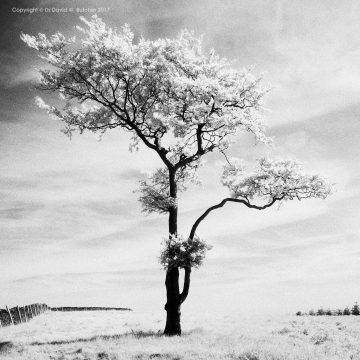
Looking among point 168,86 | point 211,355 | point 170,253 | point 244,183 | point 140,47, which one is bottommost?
point 211,355

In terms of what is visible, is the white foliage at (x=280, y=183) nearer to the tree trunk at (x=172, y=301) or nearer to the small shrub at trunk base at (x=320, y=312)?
the tree trunk at (x=172, y=301)

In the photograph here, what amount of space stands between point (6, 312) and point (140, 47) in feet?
89.8

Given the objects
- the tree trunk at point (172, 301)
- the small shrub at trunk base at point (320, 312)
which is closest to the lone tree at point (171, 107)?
the tree trunk at point (172, 301)

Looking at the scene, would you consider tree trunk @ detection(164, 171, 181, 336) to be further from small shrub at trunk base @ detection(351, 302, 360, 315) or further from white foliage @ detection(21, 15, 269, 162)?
small shrub at trunk base @ detection(351, 302, 360, 315)

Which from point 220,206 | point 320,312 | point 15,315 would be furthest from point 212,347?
point 15,315

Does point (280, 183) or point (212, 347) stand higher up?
point (280, 183)

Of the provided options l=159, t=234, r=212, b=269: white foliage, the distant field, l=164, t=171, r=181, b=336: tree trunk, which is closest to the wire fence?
the distant field

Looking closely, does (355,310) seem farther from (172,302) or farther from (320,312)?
(172,302)

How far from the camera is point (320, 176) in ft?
67.9

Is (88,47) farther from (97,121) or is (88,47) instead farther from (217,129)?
(217,129)

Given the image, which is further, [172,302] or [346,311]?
[346,311]

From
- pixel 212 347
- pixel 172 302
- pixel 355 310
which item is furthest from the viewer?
pixel 355 310

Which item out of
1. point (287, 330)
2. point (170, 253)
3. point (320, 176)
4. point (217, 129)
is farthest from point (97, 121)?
point (287, 330)

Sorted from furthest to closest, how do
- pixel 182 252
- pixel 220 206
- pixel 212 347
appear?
pixel 220 206, pixel 182 252, pixel 212 347
